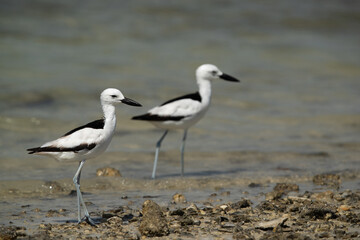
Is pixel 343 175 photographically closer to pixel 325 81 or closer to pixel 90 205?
pixel 90 205

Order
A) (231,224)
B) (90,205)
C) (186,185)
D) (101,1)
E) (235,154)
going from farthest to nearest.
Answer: (101,1) → (235,154) → (186,185) → (90,205) → (231,224)

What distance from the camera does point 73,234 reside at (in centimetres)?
566

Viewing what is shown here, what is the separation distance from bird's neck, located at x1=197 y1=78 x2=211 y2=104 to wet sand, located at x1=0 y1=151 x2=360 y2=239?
0.93 m

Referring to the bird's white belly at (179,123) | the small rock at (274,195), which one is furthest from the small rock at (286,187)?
the bird's white belly at (179,123)

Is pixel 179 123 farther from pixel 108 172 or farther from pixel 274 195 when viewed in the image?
pixel 274 195

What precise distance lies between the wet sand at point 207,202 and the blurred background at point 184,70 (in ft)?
2.03

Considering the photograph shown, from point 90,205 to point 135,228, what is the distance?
3.90 feet

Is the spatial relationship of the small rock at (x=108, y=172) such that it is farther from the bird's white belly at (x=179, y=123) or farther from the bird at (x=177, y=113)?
the bird's white belly at (x=179, y=123)

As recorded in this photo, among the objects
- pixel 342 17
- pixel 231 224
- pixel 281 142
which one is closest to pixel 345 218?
pixel 231 224

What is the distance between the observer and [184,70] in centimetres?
1504

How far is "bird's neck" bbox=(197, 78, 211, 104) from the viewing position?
9.27 m

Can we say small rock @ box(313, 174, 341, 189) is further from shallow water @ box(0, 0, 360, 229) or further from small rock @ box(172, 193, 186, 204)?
small rock @ box(172, 193, 186, 204)

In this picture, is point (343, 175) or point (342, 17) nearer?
point (343, 175)

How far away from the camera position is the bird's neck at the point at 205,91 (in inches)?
365
